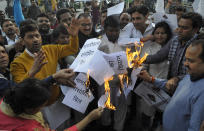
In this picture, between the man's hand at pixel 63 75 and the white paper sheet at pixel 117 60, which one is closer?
the man's hand at pixel 63 75

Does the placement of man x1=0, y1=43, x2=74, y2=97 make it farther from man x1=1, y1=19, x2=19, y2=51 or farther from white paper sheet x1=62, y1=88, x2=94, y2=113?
man x1=1, y1=19, x2=19, y2=51

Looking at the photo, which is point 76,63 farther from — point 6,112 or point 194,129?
point 194,129

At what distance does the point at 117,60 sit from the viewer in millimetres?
2322

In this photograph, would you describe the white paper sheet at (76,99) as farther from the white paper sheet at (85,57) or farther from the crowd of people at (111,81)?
the white paper sheet at (85,57)

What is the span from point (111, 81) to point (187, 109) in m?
1.32

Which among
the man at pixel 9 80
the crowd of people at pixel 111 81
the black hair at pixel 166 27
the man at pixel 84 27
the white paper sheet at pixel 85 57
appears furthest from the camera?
the man at pixel 84 27

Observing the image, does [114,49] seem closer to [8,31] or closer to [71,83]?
[71,83]

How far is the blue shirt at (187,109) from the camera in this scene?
1.61 m

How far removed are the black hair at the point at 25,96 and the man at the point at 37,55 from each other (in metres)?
0.53

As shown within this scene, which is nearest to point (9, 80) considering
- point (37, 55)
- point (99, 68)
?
point (37, 55)

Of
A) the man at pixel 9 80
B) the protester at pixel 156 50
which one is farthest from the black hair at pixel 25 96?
the protester at pixel 156 50

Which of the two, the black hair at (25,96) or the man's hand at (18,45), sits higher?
the man's hand at (18,45)

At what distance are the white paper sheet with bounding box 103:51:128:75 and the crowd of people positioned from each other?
352 mm

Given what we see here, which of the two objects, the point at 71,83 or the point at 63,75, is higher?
the point at 63,75
